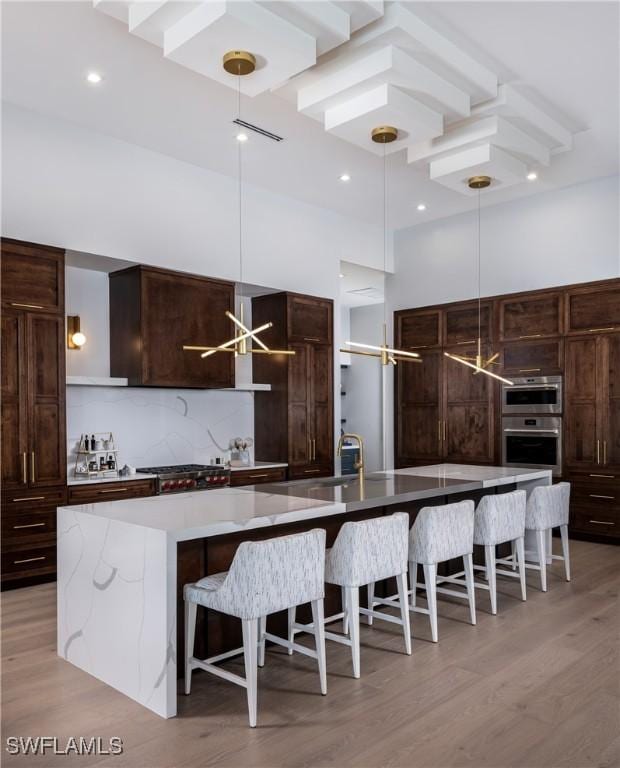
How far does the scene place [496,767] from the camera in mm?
2439

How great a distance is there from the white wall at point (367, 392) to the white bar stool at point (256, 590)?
6.62 metres

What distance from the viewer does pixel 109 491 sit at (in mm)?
→ 5246

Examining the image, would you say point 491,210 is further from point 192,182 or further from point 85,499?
point 85,499

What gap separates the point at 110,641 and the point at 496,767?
1822 millimetres

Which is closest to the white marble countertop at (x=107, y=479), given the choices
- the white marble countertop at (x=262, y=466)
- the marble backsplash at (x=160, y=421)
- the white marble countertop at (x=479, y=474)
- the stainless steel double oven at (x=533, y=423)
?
the marble backsplash at (x=160, y=421)

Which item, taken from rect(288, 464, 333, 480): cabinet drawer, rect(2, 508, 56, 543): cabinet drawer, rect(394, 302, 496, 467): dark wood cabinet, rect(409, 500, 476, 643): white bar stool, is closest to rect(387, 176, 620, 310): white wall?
rect(394, 302, 496, 467): dark wood cabinet

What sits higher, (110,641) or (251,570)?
(251,570)

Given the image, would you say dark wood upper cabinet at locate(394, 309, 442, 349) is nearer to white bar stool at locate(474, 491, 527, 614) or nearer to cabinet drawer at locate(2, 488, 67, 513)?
white bar stool at locate(474, 491, 527, 614)

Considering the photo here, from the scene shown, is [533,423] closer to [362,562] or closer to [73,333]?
[362,562]

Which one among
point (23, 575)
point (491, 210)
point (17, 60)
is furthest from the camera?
point (491, 210)

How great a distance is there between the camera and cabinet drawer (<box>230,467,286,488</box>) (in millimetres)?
6215

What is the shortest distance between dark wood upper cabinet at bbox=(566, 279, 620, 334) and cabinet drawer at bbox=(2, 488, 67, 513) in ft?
16.5

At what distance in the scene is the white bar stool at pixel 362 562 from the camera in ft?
10.7

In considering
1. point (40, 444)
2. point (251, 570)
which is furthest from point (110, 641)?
point (40, 444)
